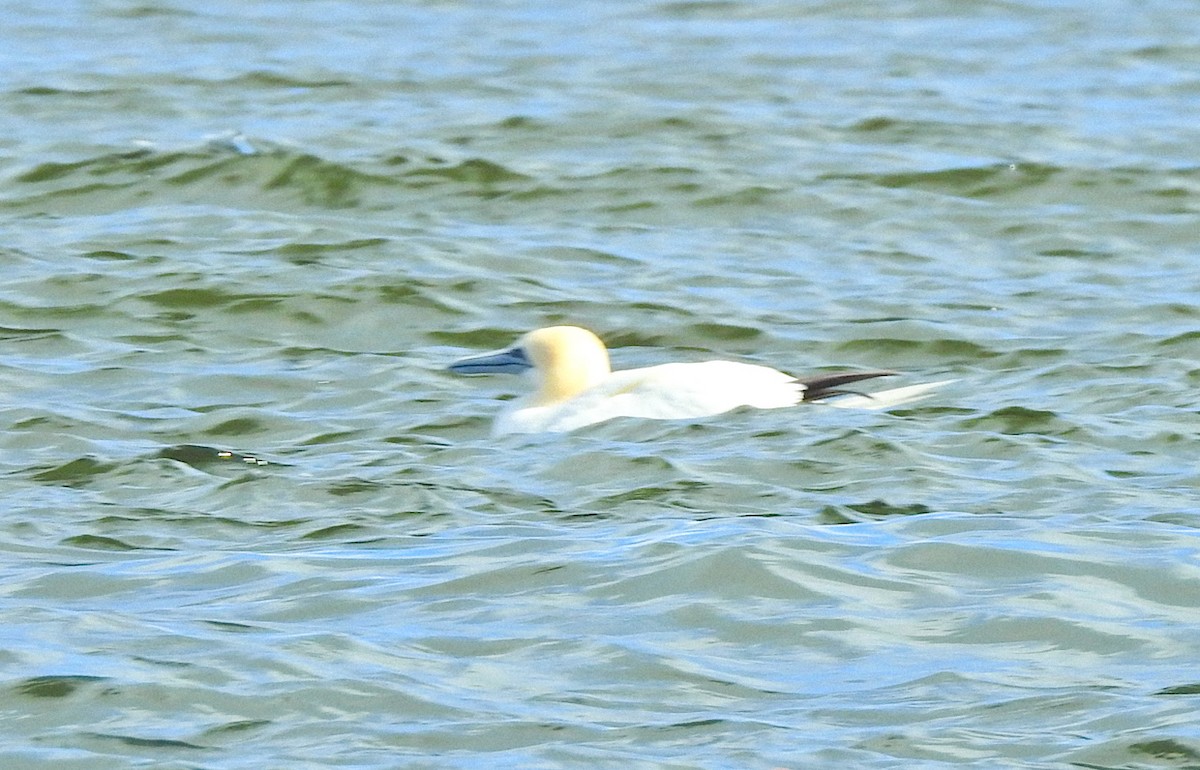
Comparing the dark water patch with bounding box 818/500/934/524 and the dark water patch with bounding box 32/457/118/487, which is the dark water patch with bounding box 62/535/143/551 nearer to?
the dark water patch with bounding box 32/457/118/487

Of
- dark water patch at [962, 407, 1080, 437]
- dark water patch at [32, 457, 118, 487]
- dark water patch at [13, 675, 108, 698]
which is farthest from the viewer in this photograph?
dark water patch at [962, 407, 1080, 437]

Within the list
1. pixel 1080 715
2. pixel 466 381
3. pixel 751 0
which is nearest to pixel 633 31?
pixel 751 0

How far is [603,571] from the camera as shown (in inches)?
248

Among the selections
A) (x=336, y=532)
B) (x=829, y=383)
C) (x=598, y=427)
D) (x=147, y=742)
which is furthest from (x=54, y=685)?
(x=829, y=383)

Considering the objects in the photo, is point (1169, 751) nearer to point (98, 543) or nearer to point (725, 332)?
point (98, 543)

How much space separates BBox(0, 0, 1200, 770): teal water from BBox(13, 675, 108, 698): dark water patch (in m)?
0.02

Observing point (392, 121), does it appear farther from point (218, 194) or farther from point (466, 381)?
point (466, 381)

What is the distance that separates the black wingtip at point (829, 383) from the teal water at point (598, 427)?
17cm

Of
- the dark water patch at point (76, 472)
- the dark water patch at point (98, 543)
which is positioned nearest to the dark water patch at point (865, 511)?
the dark water patch at point (98, 543)

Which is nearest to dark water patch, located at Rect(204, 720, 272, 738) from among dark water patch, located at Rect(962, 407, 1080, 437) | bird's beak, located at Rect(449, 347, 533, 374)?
dark water patch, located at Rect(962, 407, 1080, 437)

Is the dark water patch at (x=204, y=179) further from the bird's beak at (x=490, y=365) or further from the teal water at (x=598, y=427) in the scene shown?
the bird's beak at (x=490, y=365)

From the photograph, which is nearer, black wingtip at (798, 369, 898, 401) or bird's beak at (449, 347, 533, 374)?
black wingtip at (798, 369, 898, 401)

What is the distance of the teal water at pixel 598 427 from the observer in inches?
208

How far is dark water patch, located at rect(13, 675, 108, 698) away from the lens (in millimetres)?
5238
